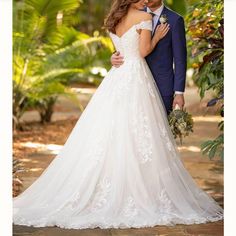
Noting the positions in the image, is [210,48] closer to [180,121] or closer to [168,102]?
[168,102]

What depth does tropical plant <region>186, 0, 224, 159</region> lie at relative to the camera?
547cm

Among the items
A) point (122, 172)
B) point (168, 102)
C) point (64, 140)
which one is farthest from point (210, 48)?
point (64, 140)

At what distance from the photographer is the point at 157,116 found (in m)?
5.34

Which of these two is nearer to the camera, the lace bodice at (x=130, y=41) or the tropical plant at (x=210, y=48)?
the lace bodice at (x=130, y=41)

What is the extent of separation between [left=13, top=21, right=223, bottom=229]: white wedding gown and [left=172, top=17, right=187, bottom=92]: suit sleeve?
0.70ft

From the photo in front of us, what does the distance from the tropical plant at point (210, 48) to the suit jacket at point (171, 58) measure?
0.27 meters

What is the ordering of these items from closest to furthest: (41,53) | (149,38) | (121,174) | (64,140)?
(121,174)
(149,38)
(64,140)
(41,53)

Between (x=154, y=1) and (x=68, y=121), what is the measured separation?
677 cm

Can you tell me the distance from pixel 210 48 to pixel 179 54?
13.9 inches

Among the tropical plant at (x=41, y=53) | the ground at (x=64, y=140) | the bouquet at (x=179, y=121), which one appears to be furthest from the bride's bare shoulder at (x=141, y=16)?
the tropical plant at (x=41, y=53)

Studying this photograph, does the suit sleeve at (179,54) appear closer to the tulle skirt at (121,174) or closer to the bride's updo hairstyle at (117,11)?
the tulle skirt at (121,174)

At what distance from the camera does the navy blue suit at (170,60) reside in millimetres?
5301

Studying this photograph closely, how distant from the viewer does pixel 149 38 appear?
5285mm
